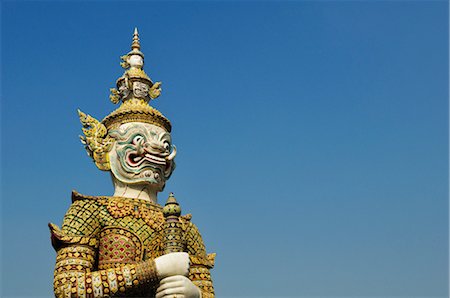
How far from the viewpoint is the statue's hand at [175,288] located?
7195 millimetres

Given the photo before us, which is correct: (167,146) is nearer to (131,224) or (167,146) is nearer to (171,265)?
(131,224)

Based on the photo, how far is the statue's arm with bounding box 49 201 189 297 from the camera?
A: 23.5 feet

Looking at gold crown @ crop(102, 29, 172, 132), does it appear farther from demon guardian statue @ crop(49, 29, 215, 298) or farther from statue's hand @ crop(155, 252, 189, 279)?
statue's hand @ crop(155, 252, 189, 279)

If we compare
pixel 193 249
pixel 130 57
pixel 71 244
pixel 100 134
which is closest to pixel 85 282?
pixel 71 244

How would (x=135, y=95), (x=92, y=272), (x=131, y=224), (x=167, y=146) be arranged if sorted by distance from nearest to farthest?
1. (x=92, y=272)
2. (x=131, y=224)
3. (x=167, y=146)
4. (x=135, y=95)

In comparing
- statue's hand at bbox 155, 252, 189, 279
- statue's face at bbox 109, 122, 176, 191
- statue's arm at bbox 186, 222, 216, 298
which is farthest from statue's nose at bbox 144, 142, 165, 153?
statue's hand at bbox 155, 252, 189, 279

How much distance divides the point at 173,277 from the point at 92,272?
951 millimetres

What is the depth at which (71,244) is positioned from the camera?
7570mm

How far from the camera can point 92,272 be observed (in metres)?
7.34

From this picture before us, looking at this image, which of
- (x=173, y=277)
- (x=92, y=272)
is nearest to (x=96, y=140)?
(x=92, y=272)

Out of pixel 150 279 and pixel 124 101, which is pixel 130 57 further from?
pixel 150 279

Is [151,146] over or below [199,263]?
over

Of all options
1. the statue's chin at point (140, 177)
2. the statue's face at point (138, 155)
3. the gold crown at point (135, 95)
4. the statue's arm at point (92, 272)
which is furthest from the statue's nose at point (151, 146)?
the statue's arm at point (92, 272)

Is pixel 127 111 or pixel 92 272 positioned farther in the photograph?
pixel 127 111
